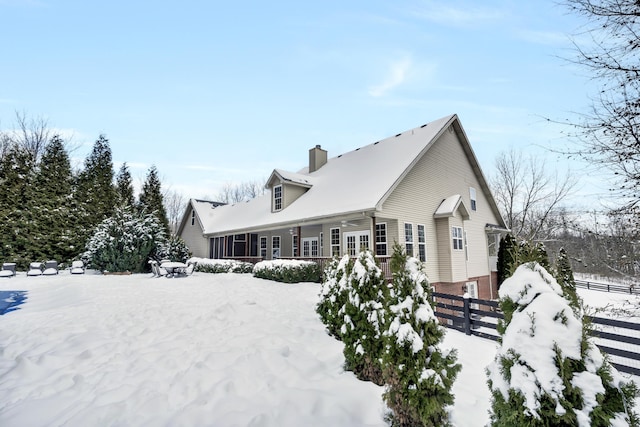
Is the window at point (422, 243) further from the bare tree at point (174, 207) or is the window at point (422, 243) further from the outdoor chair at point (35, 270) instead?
the bare tree at point (174, 207)

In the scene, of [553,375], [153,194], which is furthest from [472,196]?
[153,194]

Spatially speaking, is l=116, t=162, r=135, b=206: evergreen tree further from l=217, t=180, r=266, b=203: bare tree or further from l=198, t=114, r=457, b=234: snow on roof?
l=217, t=180, r=266, b=203: bare tree

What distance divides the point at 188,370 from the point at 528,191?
3164 centimetres

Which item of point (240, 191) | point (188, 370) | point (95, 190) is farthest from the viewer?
point (240, 191)

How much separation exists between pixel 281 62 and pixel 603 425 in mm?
14613

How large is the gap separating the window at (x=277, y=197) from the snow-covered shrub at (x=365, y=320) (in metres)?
14.2

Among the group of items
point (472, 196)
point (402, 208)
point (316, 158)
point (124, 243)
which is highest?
point (316, 158)

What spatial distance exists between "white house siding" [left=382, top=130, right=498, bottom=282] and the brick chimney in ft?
25.6

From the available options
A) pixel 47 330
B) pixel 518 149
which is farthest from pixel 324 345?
pixel 518 149

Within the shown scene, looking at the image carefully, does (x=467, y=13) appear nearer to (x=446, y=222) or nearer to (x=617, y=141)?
(x=617, y=141)

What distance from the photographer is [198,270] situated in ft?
64.2

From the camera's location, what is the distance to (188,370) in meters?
4.47

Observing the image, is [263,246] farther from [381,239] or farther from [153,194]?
[153,194]

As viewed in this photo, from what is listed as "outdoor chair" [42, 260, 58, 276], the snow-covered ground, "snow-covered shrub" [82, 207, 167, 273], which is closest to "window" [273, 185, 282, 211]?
"snow-covered shrub" [82, 207, 167, 273]
